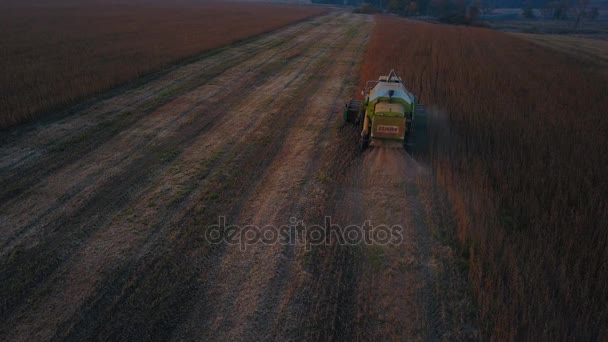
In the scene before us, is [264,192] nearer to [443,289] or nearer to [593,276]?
[443,289]

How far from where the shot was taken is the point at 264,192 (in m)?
6.52

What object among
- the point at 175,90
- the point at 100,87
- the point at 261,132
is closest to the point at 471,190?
the point at 261,132

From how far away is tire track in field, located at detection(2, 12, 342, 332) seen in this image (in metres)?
4.55

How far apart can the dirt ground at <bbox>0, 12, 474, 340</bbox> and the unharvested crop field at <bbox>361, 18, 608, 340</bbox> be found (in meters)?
0.68

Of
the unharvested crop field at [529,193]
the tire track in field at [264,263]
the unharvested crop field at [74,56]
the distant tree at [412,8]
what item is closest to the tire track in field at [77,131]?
the unharvested crop field at [74,56]

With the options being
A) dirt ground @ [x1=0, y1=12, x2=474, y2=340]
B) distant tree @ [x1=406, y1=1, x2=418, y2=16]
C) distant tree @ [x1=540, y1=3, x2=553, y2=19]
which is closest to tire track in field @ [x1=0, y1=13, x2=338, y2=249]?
dirt ground @ [x1=0, y1=12, x2=474, y2=340]

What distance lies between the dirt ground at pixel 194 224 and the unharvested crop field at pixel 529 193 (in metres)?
0.68

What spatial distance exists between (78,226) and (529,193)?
281 inches

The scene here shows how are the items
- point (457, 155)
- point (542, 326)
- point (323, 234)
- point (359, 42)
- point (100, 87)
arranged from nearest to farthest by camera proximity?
point (542, 326), point (323, 234), point (457, 155), point (100, 87), point (359, 42)

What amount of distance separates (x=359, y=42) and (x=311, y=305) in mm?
23787

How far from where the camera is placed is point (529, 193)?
6145 millimetres

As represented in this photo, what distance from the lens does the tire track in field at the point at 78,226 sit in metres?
4.55

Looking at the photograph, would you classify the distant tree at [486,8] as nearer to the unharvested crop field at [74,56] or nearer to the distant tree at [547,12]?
the distant tree at [547,12]

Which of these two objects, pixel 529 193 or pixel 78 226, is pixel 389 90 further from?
pixel 78 226
